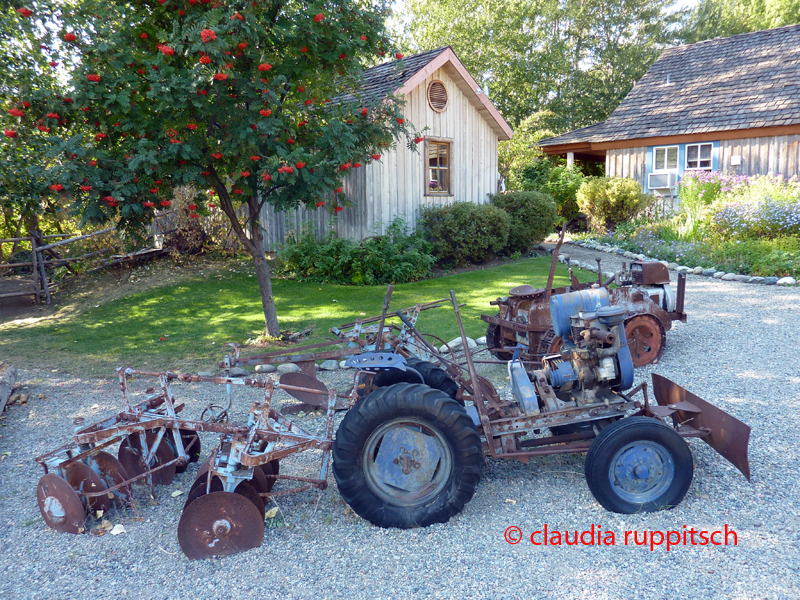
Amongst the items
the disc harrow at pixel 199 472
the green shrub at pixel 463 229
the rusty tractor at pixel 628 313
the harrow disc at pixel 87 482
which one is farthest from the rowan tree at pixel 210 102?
the green shrub at pixel 463 229

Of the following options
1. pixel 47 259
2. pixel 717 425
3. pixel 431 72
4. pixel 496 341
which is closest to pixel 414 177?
pixel 431 72

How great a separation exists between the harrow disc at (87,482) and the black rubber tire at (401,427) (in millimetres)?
1552

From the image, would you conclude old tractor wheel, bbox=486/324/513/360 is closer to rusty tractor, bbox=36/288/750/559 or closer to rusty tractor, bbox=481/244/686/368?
rusty tractor, bbox=481/244/686/368

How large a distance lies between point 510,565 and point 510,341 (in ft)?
11.9

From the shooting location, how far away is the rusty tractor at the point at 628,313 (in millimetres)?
5988

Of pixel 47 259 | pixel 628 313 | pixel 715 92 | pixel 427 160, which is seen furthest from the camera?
pixel 715 92

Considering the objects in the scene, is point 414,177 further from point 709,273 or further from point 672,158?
point 672,158

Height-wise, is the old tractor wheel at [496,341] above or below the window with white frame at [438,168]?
below

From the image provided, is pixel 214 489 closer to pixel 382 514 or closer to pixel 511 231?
pixel 382 514

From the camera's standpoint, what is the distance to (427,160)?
44.6 feet

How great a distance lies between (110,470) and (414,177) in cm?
1068

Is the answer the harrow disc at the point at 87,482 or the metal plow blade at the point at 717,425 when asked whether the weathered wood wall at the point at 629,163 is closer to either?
the metal plow blade at the point at 717,425

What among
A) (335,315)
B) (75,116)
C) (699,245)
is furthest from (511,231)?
(75,116)

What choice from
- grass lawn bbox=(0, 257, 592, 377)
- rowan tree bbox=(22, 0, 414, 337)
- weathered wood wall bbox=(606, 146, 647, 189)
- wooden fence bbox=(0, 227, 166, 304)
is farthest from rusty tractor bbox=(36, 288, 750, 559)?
weathered wood wall bbox=(606, 146, 647, 189)
